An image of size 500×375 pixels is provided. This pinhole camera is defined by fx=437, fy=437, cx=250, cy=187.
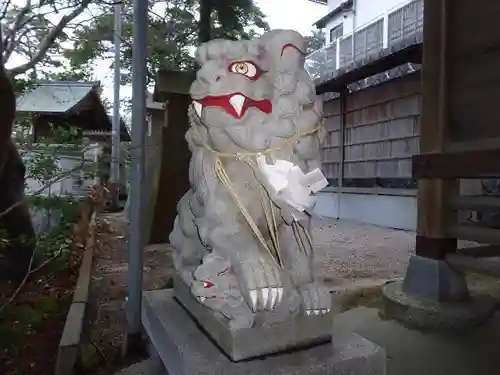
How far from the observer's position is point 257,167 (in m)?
1.24

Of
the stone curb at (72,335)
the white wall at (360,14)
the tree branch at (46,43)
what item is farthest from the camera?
the white wall at (360,14)

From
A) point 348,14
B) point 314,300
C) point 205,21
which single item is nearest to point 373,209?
point 205,21

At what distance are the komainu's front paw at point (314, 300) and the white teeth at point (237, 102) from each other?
0.54m

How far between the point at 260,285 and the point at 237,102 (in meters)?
0.51

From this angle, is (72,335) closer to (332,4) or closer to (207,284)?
(207,284)

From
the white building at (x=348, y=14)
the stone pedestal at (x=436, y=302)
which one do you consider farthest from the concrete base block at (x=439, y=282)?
the white building at (x=348, y=14)

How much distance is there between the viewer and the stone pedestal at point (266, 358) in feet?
3.63

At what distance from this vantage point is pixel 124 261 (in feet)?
15.2

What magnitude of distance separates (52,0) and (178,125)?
2013mm

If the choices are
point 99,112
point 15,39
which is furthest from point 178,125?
point 99,112

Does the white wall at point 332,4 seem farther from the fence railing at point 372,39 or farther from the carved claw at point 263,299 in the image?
the carved claw at point 263,299

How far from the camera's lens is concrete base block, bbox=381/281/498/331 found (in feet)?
8.44

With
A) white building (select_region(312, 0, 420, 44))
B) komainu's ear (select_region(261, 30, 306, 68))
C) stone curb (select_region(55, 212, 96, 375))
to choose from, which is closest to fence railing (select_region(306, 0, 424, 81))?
white building (select_region(312, 0, 420, 44))

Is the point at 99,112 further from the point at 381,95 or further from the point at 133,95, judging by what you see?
the point at 133,95
